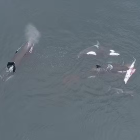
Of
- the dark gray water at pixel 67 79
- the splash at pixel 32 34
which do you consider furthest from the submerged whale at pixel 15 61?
the splash at pixel 32 34

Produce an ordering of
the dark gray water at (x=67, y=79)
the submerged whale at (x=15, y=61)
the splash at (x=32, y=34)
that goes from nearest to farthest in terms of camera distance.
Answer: the dark gray water at (x=67, y=79), the submerged whale at (x=15, y=61), the splash at (x=32, y=34)

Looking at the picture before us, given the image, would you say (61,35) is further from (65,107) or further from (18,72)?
(65,107)

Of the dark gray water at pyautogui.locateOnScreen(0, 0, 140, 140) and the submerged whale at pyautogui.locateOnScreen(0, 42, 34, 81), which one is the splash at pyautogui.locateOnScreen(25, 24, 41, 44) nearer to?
the dark gray water at pyautogui.locateOnScreen(0, 0, 140, 140)

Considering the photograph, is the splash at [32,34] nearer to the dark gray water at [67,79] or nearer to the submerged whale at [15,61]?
the dark gray water at [67,79]

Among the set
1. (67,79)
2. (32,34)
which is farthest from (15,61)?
(67,79)

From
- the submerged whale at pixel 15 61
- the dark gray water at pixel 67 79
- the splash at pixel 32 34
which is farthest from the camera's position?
the splash at pixel 32 34

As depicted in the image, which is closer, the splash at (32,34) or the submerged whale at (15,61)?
the submerged whale at (15,61)

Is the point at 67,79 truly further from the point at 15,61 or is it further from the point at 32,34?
the point at 32,34
